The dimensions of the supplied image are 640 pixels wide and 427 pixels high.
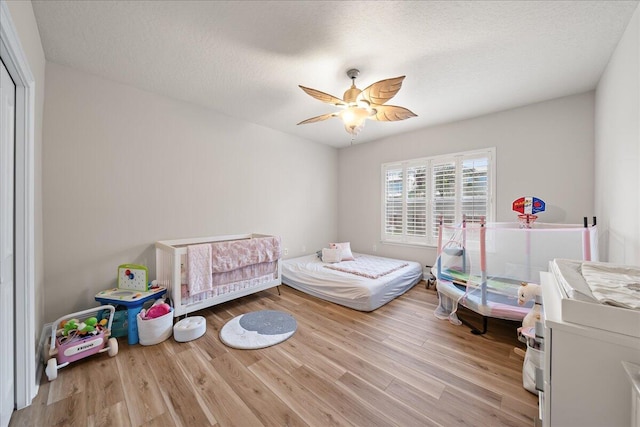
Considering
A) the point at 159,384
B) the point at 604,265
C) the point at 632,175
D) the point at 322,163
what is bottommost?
the point at 159,384

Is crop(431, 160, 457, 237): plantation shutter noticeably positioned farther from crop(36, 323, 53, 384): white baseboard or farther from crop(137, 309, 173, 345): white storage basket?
crop(36, 323, 53, 384): white baseboard

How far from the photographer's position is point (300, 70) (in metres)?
2.29

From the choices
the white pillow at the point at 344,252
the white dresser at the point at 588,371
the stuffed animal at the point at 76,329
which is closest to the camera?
the white dresser at the point at 588,371

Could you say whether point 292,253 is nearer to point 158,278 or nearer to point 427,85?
point 158,278

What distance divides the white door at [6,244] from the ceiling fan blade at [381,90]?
2.23 meters

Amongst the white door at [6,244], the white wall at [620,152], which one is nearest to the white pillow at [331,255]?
the white wall at [620,152]

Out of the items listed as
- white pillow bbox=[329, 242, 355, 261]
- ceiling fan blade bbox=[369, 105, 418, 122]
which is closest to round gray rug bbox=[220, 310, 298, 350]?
white pillow bbox=[329, 242, 355, 261]

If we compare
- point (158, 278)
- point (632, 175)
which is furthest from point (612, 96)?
point (158, 278)

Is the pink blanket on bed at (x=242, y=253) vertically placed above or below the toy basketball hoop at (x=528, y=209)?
below

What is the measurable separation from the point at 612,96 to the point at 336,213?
3.99m

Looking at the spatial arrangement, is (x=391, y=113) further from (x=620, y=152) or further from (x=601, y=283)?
(x=601, y=283)

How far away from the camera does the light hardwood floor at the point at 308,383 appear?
4.60ft

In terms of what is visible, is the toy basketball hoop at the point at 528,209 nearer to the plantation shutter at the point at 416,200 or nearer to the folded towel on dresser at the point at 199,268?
the plantation shutter at the point at 416,200

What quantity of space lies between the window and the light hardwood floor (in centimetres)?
177
